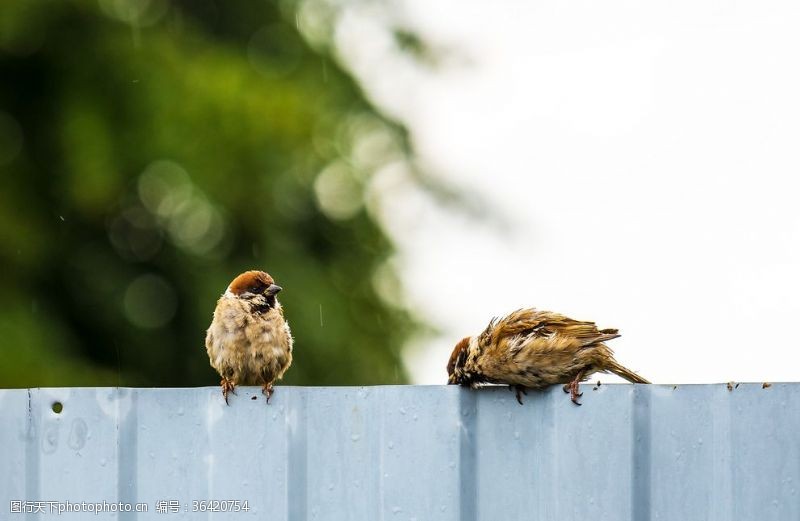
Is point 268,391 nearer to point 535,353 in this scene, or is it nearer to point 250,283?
point 535,353

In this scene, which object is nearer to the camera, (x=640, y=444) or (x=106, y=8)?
(x=640, y=444)

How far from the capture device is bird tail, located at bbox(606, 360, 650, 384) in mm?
3326

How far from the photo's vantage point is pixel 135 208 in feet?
20.5

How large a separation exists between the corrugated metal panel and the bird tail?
67 centimetres

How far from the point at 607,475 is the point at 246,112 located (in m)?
4.20

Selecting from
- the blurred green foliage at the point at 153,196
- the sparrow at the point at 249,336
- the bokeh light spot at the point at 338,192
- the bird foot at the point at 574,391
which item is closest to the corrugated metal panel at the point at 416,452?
the bird foot at the point at 574,391

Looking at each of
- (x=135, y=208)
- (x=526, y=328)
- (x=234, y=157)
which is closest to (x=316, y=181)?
(x=234, y=157)

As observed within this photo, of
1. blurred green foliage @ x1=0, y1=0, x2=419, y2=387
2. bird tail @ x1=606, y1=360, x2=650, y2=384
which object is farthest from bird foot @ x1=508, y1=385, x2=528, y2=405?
blurred green foliage @ x1=0, y1=0, x2=419, y2=387

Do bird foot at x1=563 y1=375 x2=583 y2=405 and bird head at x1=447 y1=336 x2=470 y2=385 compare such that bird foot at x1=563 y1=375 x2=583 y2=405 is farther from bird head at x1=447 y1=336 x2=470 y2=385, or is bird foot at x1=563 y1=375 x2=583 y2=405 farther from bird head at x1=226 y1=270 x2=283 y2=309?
bird head at x1=226 y1=270 x2=283 y2=309

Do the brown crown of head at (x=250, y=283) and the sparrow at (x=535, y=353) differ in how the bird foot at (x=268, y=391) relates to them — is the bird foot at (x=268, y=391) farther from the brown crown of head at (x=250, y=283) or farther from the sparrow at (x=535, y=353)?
the brown crown of head at (x=250, y=283)

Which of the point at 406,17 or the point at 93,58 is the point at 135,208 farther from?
the point at 406,17

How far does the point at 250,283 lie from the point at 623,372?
142 centimetres

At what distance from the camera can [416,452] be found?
2.71 m

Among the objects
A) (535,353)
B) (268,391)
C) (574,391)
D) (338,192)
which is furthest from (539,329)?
(338,192)
